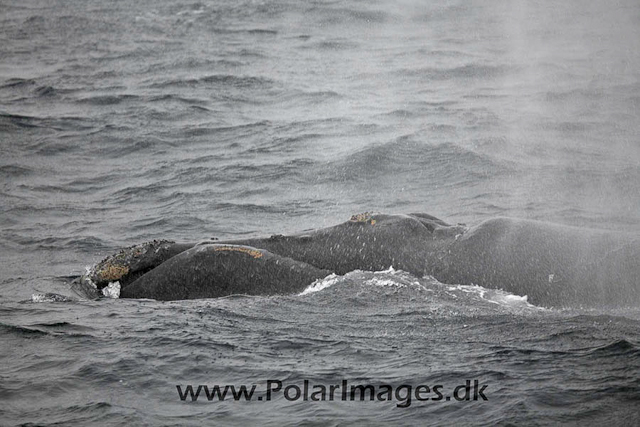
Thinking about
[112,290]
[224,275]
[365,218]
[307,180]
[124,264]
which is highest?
[365,218]

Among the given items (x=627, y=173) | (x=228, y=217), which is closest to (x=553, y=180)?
(x=627, y=173)

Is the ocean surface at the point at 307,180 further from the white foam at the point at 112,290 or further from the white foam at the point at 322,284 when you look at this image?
the white foam at the point at 112,290

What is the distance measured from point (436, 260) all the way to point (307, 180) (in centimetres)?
751

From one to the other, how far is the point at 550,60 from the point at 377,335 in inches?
698

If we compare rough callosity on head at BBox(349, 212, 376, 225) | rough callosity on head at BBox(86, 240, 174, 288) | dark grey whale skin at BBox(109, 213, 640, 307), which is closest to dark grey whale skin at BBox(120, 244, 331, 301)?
dark grey whale skin at BBox(109, 213, 640, 307)

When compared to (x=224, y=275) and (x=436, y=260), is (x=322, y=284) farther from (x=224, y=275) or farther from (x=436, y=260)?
(x=436, y=260)

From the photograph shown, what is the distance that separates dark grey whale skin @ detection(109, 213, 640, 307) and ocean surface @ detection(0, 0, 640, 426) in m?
0.24

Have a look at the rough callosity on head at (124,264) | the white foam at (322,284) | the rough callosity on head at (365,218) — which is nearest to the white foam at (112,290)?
the rough callosity on head at (124,264)

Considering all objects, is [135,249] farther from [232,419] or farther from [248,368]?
[232,419]

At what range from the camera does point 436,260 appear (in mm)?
10078

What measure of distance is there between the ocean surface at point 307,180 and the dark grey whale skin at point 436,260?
24 centimetres

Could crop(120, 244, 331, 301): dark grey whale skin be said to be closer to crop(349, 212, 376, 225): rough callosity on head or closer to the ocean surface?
the ocean surface

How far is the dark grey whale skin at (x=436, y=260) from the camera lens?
31.7 ft

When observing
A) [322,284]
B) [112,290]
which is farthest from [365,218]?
[112,290]
